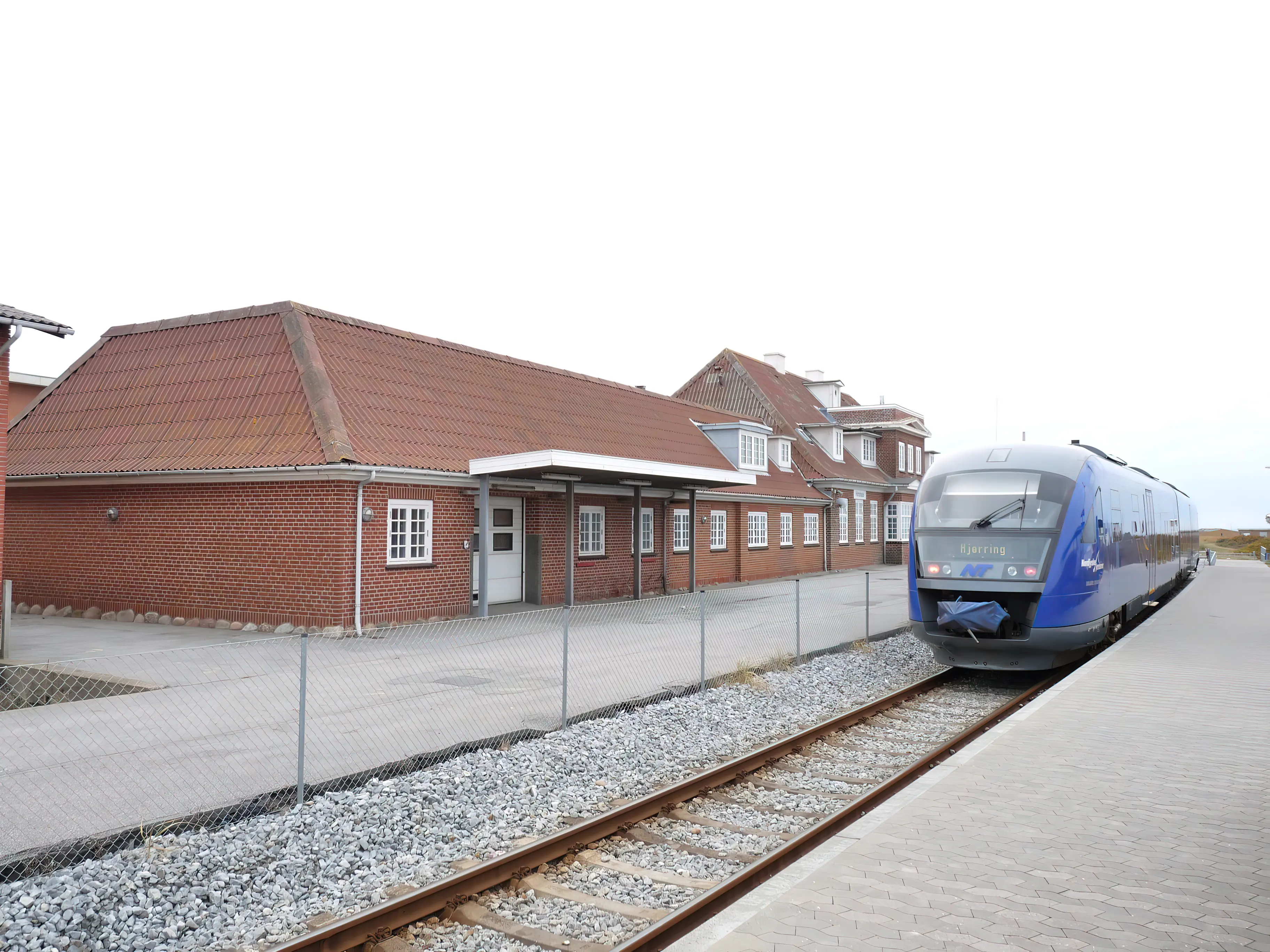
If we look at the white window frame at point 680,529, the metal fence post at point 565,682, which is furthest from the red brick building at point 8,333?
the white window frame at point 680,529

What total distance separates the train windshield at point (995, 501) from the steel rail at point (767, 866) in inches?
151

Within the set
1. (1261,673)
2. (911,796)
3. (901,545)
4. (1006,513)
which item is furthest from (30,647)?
(901,545)

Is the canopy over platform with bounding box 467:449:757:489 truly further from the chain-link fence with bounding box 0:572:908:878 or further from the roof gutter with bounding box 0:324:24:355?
the roof gutter with bounding box 0:324:24:355

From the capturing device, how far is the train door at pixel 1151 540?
60.8 feet

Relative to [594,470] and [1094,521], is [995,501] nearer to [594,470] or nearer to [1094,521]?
[1094,521]

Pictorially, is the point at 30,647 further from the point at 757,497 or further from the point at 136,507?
the point at 757,497

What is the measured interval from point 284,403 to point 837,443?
27.5m

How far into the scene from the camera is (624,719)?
9.70 metres

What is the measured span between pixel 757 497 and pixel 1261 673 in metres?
18.6

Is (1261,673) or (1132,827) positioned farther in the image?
(1261,673)

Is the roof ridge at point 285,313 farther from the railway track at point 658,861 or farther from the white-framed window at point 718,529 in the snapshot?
the railway track at point 658,861

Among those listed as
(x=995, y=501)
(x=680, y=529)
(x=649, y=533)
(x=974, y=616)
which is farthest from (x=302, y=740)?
(x=680, y=529)

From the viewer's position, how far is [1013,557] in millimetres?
11961

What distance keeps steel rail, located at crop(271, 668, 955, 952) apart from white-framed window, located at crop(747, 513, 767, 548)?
69.8 ft
